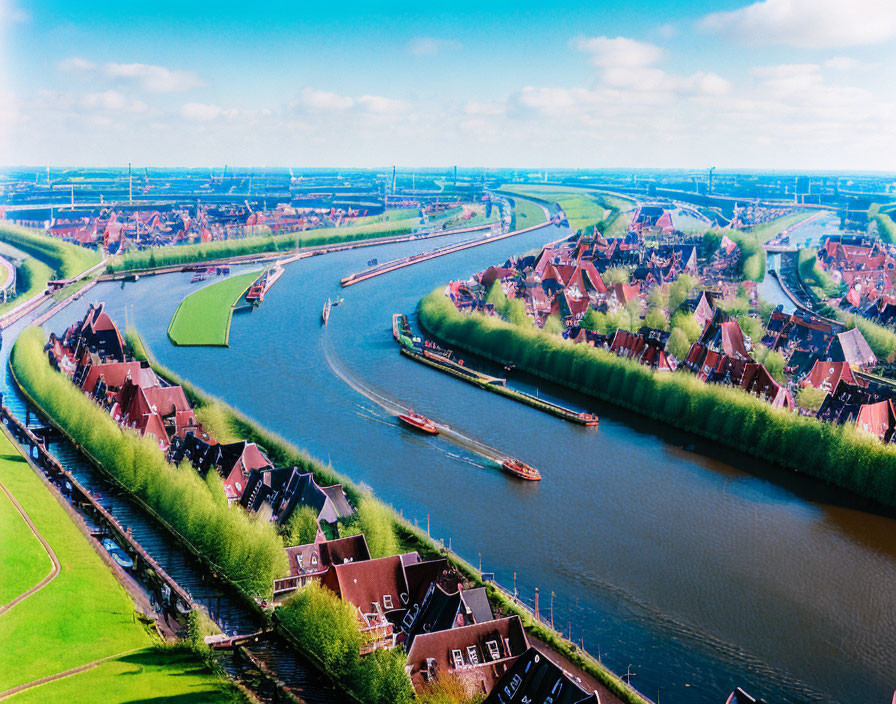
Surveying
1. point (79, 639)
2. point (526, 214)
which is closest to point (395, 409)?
point (79, 639)

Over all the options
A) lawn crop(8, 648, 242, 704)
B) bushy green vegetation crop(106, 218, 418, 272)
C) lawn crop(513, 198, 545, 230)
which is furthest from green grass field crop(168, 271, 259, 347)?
lawn crop(513, 198, 545, 230)

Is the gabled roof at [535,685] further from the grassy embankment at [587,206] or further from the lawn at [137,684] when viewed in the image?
the grassy embankment at [587,206]

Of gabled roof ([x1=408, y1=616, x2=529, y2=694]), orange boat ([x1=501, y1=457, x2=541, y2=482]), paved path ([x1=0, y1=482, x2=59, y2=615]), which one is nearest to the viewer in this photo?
gabled roof ([x1=408, y1=616, x2=529, y2=694])

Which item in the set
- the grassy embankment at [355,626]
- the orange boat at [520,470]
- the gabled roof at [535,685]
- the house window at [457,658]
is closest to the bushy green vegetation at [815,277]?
the orange boat at [520,470]

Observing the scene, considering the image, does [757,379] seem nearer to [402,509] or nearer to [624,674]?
[402,509]

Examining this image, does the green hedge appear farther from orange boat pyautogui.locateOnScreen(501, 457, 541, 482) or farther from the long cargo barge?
orange boat pyautogui.locateOnScreen(501, 457, 541, 482)

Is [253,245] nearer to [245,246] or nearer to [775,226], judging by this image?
[245,246]

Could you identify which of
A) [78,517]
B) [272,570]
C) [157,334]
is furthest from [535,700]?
[157,334]
